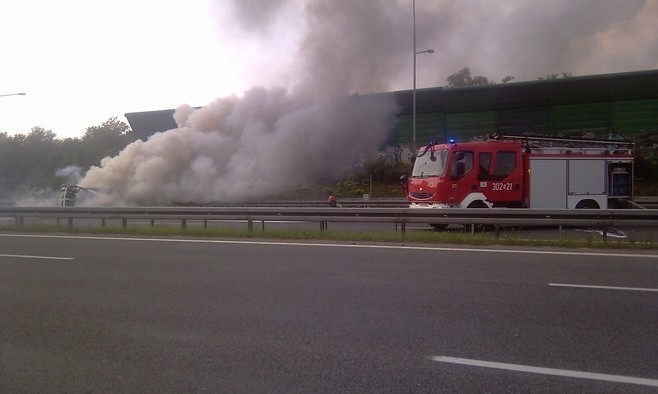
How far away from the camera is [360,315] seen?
6156 millimetres

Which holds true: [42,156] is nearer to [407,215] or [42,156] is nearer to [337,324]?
[407,215]

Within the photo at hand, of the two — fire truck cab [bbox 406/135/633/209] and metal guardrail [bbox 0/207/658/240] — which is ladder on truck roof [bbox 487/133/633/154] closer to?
fire truck cab [bbox 406/135/633/209]

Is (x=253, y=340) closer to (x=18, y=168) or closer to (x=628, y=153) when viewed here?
(x=628, y=153)

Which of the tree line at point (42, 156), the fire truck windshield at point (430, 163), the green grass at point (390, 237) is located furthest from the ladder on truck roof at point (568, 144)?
the tree line at point (42, 156)

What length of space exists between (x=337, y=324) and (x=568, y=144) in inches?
500

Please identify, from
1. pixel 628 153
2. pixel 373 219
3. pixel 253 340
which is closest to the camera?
pixel 253 340

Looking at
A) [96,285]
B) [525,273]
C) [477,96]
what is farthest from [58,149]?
[525,273]

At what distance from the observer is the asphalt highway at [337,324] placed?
4.37 metres

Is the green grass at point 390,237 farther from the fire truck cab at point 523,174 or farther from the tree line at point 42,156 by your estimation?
the tree line at point 42,156

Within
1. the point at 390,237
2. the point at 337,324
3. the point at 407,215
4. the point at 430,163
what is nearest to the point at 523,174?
the point at 430,163

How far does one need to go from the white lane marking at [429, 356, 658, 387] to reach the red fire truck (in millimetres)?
10235

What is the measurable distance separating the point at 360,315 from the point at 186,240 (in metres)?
8.75

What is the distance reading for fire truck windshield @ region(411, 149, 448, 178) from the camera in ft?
49.0

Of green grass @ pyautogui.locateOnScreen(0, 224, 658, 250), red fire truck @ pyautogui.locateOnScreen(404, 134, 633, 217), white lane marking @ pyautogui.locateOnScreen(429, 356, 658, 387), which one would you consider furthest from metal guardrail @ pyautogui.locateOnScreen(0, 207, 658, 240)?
white lane marking @ pyautogui.locateOnScreen(429, 356, 658, 387)
